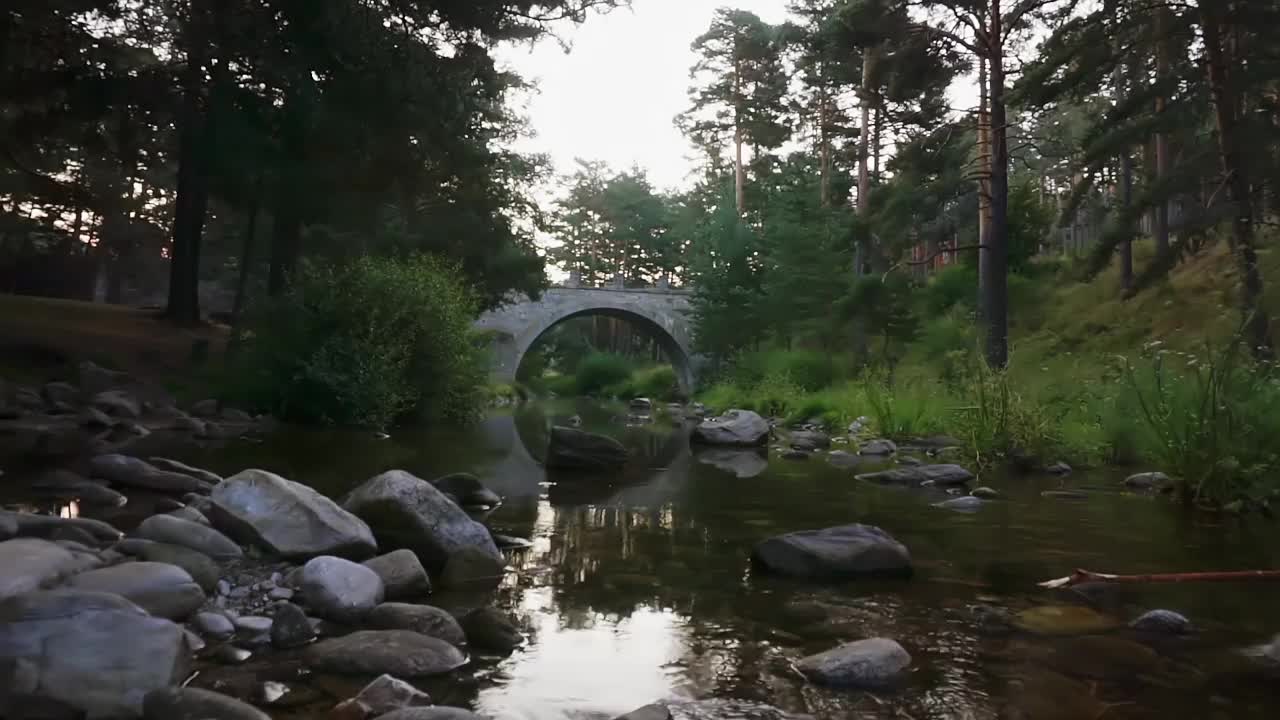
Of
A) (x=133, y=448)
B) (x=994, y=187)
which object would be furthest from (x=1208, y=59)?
(x=133, y=448)

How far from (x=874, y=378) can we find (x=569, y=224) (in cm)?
4712

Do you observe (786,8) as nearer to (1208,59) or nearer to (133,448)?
(1208,59)

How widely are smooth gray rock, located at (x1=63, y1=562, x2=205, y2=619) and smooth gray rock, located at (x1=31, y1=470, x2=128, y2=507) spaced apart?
2.55m

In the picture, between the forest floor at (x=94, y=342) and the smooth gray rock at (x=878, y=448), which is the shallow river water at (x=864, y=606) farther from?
the forest floor at (x=94, y=342)

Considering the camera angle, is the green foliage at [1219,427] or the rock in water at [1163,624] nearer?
the rock in water at [1163,624]

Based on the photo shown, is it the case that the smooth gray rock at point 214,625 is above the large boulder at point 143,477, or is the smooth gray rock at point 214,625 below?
below

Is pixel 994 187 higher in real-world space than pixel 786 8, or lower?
lower

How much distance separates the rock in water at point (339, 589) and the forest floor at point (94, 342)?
12857 millimetres

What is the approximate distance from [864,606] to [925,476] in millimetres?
4647

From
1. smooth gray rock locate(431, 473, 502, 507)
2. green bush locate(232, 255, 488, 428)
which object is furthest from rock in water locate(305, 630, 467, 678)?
green bush locate(232, 255, 488, 428)

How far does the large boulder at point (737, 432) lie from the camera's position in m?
12.8

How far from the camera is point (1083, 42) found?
11891 mm

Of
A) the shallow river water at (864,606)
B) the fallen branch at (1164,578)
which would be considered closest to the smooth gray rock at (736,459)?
the shallow river water at (864,606)

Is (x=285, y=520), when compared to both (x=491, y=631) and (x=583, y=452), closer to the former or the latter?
(x=491, y=631)
